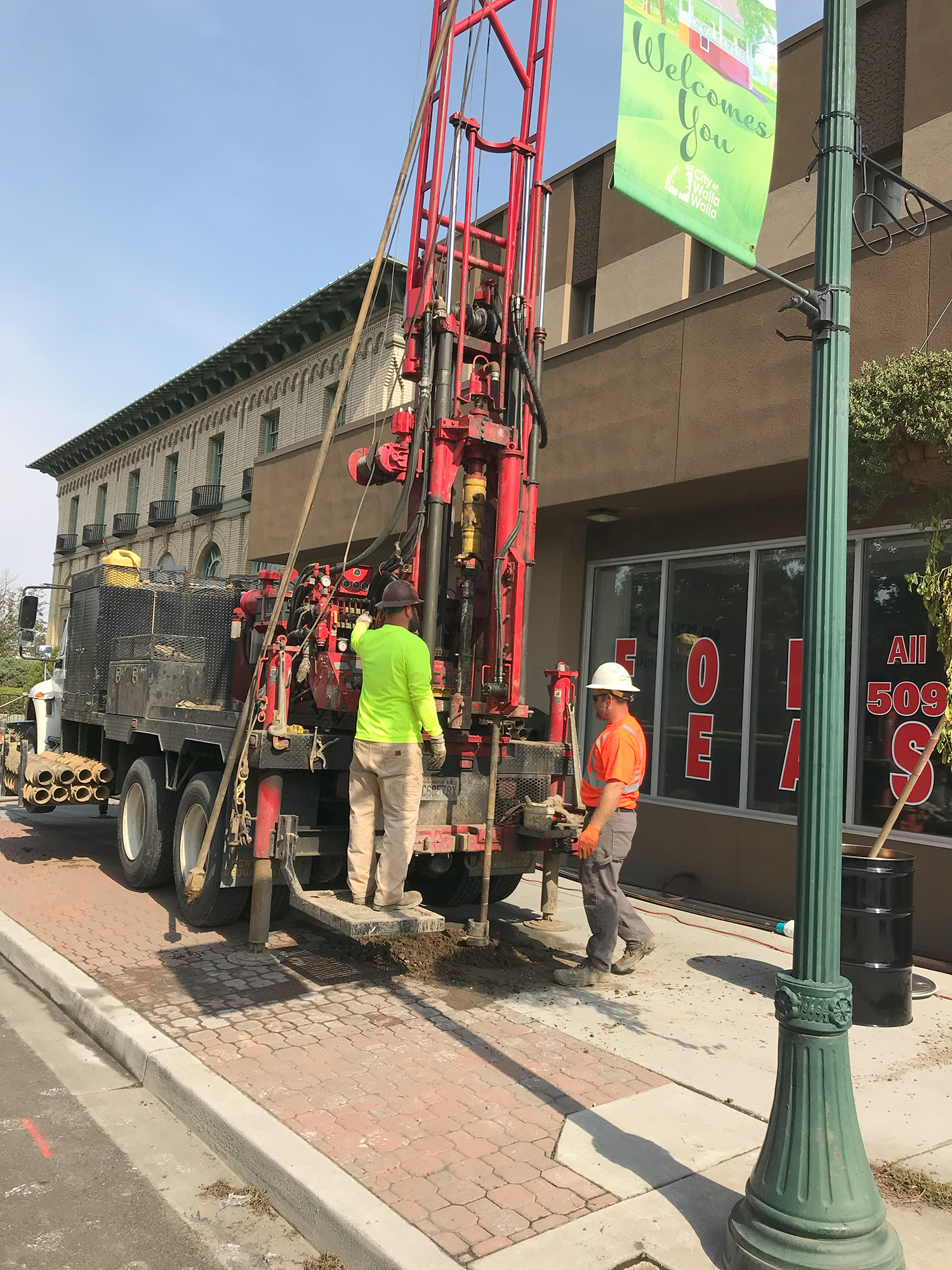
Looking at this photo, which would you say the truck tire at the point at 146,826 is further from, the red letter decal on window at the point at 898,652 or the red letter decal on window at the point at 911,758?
the red letter decal on window at the point at 898,652

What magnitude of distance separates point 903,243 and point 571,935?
231 inches

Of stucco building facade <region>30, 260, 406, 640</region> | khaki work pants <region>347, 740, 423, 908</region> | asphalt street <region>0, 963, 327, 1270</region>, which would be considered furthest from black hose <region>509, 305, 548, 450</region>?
stucco building facade <region>30, 260, 406, 640</region>

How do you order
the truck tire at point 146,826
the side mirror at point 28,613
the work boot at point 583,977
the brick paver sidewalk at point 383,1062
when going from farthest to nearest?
the side mirror at point 28,613, the truck tire at point 146,826, the work boot at point 583,977, the brick paver sidewalk at point 383,1062

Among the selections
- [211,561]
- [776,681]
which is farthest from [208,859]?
[211,561]

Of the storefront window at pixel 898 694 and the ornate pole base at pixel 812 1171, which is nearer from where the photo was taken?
the ornate pole base at pixel 812 1171

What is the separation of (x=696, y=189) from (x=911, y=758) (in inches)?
229

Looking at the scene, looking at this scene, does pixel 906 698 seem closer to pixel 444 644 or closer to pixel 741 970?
pixel 741 970

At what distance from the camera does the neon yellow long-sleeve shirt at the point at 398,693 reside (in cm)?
569

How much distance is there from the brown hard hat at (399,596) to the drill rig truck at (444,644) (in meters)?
0.76

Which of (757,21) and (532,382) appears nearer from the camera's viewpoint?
(757,21)

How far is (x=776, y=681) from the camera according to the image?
9289 millimetres

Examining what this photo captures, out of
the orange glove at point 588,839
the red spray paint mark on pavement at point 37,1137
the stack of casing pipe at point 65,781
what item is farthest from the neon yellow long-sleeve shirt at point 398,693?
the stack of casing pipe at point 65,781

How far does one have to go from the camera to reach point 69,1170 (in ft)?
13.2

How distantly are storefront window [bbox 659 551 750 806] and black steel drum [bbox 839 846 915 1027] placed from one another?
134 inches
